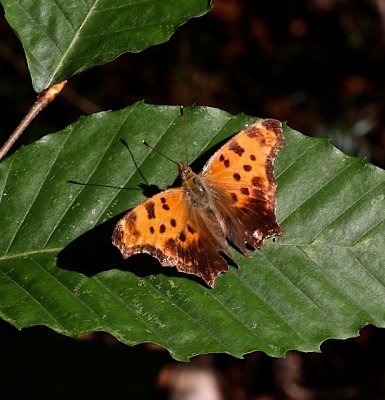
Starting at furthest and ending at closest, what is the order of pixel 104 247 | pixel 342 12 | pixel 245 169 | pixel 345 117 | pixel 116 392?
1. pixel 342 12
2. pixel 345 117
3. pixel 116 392
4. pixel 245 169
5. pixel 104 247

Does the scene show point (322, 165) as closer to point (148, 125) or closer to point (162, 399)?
point (148, 125)

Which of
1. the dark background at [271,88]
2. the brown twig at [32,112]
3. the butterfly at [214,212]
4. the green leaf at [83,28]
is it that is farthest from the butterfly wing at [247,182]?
the dark background at [271,88]

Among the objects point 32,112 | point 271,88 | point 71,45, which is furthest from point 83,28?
point 271,88

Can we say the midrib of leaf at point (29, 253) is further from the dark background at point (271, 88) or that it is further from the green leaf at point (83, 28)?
the dark background at point (271, 88)

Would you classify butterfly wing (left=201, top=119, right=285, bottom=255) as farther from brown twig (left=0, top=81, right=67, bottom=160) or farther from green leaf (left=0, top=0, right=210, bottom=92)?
brown twig (left=0, top=81, right=67, bottom=160)

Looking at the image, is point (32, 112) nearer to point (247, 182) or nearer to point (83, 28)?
point (83, 28)

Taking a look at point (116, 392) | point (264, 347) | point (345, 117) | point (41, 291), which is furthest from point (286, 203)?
point (345, 117)

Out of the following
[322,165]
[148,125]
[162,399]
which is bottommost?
[162,399]
